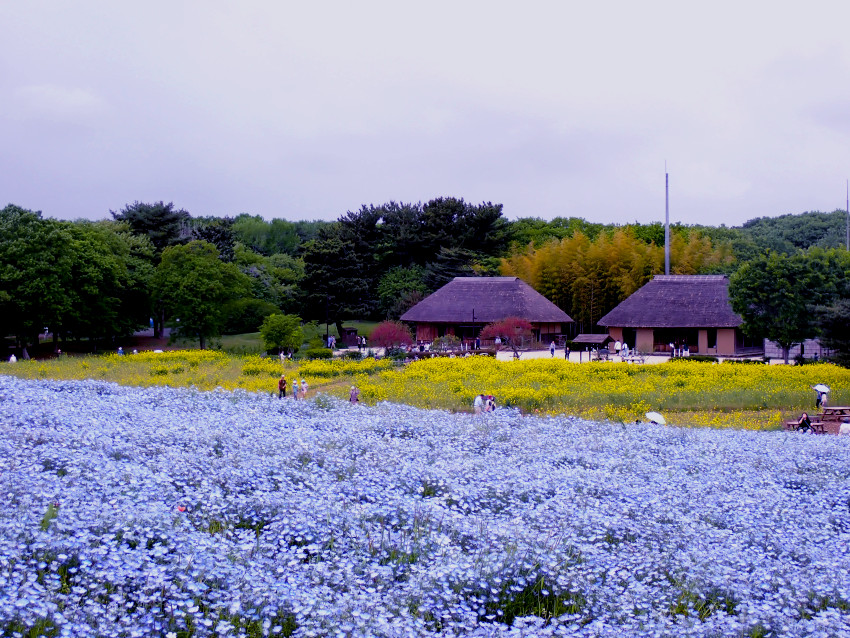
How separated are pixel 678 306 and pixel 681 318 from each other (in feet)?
2.86

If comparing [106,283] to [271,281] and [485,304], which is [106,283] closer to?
[271,281]

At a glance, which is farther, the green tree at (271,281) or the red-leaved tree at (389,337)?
the green tree at (271,281)

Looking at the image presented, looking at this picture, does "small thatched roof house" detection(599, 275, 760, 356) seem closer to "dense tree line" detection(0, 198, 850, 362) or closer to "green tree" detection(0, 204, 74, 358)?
"dense tree line" detection(0, 198, 850, 362)

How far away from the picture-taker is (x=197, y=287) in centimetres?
3697

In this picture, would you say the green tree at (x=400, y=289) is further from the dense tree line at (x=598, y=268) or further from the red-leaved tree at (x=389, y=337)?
the red-leaved tree at (x=389, y=337)

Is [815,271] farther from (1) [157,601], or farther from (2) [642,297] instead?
(1) [157,601]

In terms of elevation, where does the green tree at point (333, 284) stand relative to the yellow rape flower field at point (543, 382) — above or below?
above

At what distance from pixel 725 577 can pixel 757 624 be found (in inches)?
33.8

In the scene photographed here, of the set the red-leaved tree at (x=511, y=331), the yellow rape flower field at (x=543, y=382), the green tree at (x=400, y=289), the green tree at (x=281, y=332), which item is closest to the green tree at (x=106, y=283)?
the yellow rape flower field at (x=543, y=382)

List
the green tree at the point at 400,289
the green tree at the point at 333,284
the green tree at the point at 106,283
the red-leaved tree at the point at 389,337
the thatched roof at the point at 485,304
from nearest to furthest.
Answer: the green tree at the point at 106,283 → the red-leaved tree at the point at 389,337 → the thatched roof at the point at 485,304 → the green tree at the point at 333,284 → the green tree at the point at 400,289

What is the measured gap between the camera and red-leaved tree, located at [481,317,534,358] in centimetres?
3778

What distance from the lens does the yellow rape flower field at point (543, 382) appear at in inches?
758

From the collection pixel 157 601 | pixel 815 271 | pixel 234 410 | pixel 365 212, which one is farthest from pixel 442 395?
pixel 365 212

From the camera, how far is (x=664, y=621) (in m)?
5.20
